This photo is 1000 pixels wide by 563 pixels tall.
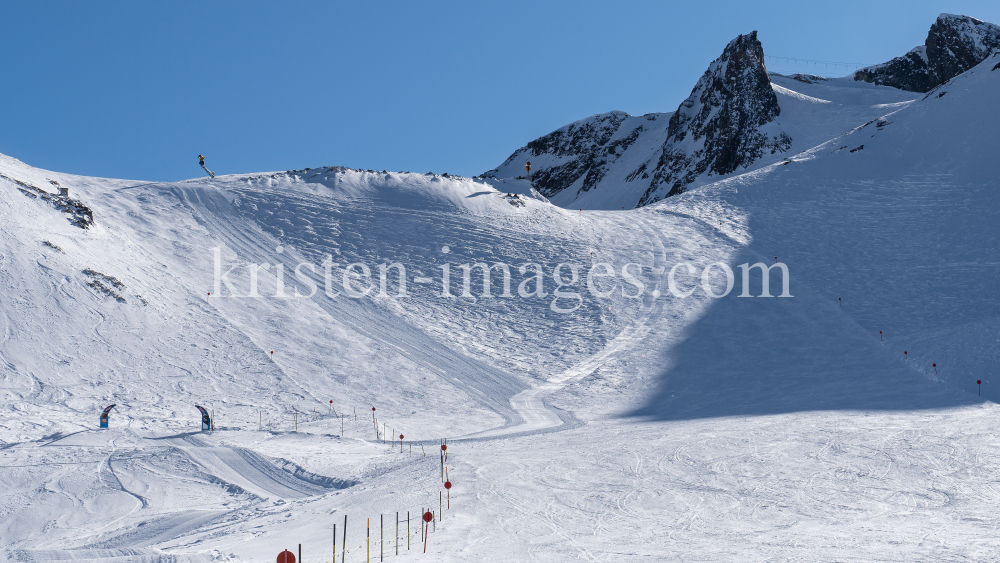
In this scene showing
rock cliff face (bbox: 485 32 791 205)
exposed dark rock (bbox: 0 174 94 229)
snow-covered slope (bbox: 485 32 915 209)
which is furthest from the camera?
rock cliff face (bbox: 485 32 791 205)

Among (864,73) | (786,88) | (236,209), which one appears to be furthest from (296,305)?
(864,73)

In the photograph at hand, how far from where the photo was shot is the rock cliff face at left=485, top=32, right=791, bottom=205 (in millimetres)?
72625

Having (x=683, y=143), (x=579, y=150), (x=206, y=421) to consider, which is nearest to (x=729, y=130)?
(x=683, y=143)

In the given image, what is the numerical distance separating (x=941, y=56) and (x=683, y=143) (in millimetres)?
44872

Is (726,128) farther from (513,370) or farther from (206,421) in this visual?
(206,421)

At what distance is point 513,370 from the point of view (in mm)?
27312

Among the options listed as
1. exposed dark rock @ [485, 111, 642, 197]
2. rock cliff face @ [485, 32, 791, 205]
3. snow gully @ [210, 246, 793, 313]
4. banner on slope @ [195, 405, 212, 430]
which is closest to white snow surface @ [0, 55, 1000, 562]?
snow gully @ [210, 246, 793, 313]

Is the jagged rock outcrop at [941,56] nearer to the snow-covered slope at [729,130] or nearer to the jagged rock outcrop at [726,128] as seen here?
the snow-covered slope at [729,130]

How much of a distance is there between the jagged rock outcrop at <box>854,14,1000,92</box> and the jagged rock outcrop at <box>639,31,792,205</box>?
3192 centimetres

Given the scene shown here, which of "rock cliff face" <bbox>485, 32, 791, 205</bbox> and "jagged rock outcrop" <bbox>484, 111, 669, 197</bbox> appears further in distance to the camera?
"jagged rock outcrop" <bbox>484, 111, 669, 197</bbox>

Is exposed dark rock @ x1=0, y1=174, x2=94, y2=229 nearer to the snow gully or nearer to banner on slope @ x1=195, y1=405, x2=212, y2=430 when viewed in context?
the snow gully

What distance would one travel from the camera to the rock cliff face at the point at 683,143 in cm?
7262

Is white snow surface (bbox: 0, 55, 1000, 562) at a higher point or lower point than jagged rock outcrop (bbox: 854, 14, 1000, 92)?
lower

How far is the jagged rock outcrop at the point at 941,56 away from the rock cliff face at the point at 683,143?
105ft
